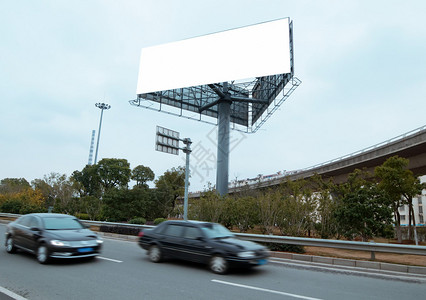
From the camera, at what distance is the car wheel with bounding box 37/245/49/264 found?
7.98m

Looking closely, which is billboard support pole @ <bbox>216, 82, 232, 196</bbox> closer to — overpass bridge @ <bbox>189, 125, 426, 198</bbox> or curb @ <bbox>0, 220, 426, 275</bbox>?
overpass bridge @ <bbox>189, 125, 426, 198</bbox>

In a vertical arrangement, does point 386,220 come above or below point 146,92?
below

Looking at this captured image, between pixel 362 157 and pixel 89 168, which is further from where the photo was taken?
pixel 89 168

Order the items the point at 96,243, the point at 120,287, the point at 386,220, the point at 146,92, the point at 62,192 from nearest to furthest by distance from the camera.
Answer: the point at 120,287 < the point at 96,243 < the point at 386,220 < the point at 146,92 < the point at 62,192

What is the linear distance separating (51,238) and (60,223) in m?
0.98

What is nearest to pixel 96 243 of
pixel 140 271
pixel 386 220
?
pixel 140 271

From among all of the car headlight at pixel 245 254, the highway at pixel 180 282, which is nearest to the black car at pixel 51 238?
the highway at pixel 180 282

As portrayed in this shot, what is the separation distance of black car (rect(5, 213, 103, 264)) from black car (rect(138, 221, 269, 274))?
5.64 feet

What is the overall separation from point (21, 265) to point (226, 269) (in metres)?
5.60

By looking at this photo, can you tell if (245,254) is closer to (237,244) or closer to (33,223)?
(237,244)

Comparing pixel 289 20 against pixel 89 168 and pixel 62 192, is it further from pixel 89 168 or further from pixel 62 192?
pixel 89 168

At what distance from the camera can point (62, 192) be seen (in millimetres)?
38000

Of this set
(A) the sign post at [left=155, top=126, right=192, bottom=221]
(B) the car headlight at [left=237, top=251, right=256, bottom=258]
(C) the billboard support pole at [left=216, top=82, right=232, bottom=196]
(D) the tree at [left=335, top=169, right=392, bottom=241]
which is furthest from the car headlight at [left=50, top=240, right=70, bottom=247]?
(C) the billboard support pole at [left=216, top=82, right=232, bottom=196]

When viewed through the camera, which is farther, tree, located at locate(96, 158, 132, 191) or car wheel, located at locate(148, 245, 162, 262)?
tree, located at locate(96, 158, 132, 191)
